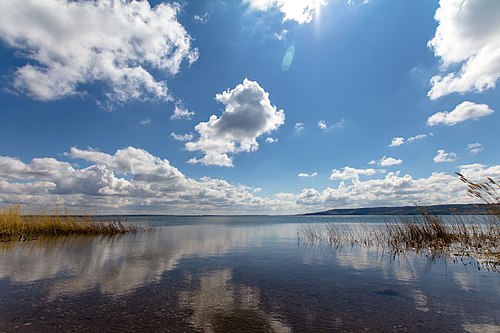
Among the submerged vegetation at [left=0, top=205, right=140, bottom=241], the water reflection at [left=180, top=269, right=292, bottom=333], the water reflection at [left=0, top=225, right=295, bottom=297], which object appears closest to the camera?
the water reflection at [left=180, top=269, right=292, bottom=333]

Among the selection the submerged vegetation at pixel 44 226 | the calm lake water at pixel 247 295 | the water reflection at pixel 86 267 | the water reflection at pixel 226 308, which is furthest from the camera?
the submerged vegetation at pixel 44 226

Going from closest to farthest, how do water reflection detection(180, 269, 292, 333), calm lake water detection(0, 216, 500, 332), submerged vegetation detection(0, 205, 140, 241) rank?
water reflection detection(180, 269, 292, 333) < calm lake water detection(0, 216, 500, 332) < submerged vegetation detection(0, 205, 140, 241)

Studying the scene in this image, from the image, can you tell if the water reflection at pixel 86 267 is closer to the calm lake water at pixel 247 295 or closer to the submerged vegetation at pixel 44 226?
the calm lake water at pixel 247 295

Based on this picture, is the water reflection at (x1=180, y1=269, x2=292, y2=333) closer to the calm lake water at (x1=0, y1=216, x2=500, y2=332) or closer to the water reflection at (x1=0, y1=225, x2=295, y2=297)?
the calm lake water at (x1=0, y1=216, x2=500, y2=332)

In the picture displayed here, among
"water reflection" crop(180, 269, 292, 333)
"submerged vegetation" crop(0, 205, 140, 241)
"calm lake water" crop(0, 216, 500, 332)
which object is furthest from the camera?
"submerged vegetation" crop(0, 205, 140, 241)

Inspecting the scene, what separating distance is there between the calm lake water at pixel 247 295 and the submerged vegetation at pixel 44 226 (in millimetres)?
12010

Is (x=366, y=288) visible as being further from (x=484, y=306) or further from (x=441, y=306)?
(x=484, y=306)

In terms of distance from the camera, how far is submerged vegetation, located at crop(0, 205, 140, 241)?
24250mm

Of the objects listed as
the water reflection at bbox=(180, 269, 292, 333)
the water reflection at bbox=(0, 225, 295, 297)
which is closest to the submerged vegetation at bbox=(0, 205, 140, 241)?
the water reflection at bbox=(0, 225, 295, 297)

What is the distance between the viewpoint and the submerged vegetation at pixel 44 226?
→ 24250 mm

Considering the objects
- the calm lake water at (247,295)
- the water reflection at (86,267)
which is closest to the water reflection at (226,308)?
the calm lake water at (247,295)

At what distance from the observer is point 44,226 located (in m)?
27.5

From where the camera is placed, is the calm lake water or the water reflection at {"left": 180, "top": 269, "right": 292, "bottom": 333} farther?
the calm lake water

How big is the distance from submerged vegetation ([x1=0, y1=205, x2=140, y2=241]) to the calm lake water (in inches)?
473
